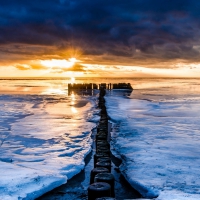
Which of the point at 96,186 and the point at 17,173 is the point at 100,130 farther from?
the point at 96,186

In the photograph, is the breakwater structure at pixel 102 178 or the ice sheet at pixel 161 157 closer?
the breakwater structure at pixel 102 178

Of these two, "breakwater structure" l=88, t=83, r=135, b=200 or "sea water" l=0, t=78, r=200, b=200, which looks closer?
"breakwater structure" l=88, t=83, r=135, b=200

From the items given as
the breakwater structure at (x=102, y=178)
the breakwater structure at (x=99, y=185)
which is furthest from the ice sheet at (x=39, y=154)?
the breakwater structure at (x=102, y=178)

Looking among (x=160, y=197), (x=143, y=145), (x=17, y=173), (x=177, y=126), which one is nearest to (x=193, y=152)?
(x=143, y=145)

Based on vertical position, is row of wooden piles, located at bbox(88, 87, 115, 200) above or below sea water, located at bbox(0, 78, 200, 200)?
Result: above

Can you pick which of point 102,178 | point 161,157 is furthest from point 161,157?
point 102,178

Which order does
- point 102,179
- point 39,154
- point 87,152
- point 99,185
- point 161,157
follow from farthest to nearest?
point 87,152
point 39,154
point 161,157
point 102,179
point 99,185

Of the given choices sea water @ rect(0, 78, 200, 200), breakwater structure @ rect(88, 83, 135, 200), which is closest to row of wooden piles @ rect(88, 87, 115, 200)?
breakwater structure @ rect(88, 83, 135, 200)

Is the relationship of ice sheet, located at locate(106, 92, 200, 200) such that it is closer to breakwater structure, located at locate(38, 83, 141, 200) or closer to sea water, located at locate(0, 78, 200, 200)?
sea water, located at locate(0, 78, 200, 200)

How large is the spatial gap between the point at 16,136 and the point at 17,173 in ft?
12.7

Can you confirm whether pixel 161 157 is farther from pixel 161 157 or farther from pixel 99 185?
pixel 99 185

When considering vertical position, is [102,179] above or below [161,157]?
above

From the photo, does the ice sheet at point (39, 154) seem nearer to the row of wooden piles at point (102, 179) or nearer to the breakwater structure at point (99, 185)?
the breakwater structure at point (99, 185)

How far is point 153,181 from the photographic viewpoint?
15.4 ft
